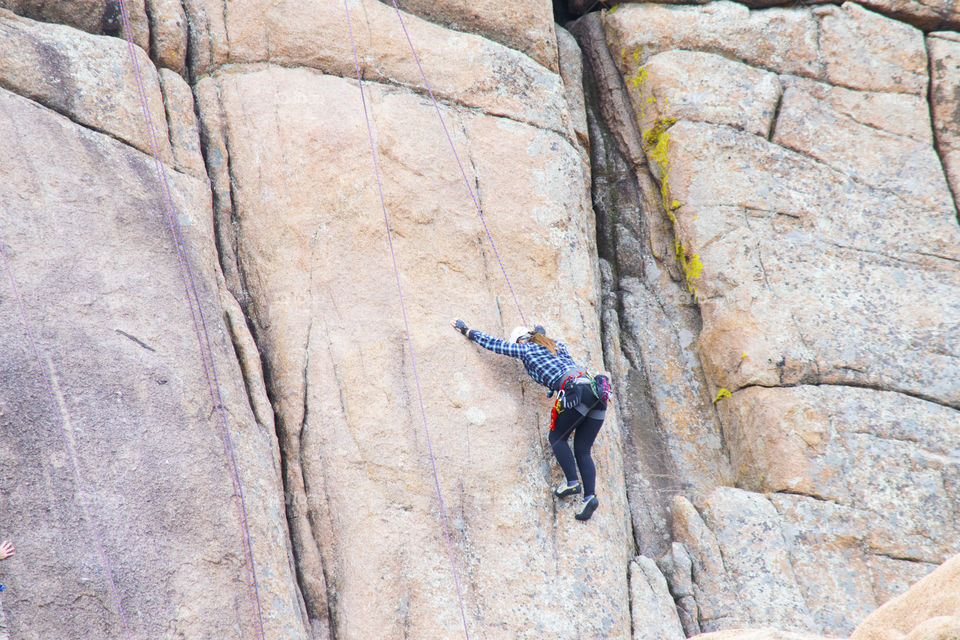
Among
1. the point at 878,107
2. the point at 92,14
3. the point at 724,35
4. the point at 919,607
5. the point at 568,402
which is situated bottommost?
the point at 568,402

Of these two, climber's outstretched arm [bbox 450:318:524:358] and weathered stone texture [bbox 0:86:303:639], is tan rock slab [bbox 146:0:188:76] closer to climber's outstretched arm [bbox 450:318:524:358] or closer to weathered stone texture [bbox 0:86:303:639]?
weathered stone texture [bbox 0:86:303:639]

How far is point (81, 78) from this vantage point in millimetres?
8359

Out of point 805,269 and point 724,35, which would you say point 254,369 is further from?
point 724,35

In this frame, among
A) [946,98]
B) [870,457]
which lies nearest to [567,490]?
[870,457]

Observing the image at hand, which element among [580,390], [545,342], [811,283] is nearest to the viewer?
[580,390]

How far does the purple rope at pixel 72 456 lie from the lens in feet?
21.1

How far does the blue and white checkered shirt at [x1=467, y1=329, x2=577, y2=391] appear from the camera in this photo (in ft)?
26.6

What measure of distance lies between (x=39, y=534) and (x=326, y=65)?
5.90 metres

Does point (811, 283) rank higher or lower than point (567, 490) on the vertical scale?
higher

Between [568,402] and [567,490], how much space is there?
88 centimetres

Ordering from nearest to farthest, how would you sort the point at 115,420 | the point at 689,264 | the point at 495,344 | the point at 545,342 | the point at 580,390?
the point at 115,420, the point at 580,390, the point at 545,342, the point at 495,344, the point at 689,264

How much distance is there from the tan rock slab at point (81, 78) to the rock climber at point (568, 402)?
4.13 m

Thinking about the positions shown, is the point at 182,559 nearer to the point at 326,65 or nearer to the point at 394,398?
the point at 394,398

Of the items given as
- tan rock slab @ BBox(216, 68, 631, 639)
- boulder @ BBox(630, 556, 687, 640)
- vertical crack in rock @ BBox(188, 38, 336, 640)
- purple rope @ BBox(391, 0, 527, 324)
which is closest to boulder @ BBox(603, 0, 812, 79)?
tan rock slab @ BBox(216, 68, 631, 639)
